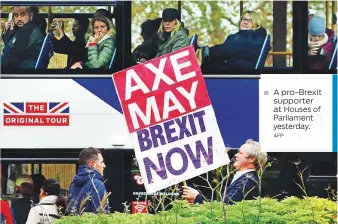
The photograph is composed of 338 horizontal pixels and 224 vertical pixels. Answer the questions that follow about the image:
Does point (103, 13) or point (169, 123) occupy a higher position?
point (103, 13)

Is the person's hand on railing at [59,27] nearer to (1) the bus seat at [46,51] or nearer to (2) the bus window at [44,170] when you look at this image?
(1) the bus seat at [46,51]

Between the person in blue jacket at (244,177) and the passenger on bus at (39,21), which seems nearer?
the person in blue jacket at (244,177)

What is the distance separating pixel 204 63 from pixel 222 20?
47 centimetres

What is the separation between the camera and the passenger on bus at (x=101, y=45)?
33.6ft

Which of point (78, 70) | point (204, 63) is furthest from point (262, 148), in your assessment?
point (78, 70)

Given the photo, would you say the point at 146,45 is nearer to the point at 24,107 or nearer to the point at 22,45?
the point at 22,45

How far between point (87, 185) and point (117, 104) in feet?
2.83

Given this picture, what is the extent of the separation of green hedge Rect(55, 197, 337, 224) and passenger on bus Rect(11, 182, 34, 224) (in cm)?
65

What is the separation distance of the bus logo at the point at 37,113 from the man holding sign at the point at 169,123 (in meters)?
0.61

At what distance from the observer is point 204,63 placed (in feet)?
33.6

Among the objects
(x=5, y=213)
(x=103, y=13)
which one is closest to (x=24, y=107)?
(x=5, y=213)

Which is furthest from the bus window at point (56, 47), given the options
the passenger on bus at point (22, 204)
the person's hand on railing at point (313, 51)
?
the person's hand on railing at point (313, 51)

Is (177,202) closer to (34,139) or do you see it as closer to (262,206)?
(262,206)

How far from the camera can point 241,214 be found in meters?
9.27
